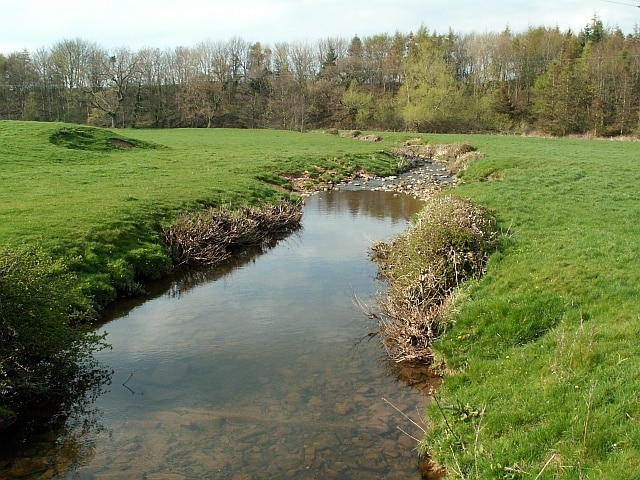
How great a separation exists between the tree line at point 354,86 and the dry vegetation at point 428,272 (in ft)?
197

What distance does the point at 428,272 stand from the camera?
11.6m

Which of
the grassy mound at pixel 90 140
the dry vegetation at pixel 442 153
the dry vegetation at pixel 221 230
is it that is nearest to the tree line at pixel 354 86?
the dry vegetation at pixel 442 153

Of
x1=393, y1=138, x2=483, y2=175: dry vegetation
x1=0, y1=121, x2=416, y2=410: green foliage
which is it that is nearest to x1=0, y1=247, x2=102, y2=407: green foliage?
x1=0, y1=121, x2=416, y2=410: green foliage

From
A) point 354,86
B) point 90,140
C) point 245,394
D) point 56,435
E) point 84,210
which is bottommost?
point 56,435

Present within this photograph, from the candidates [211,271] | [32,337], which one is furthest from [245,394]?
[211,271]

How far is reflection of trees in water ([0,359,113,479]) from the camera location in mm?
7031

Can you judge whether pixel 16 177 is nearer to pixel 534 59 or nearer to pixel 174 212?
pixel 174 212

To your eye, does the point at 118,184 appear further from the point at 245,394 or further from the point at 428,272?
the point at 245,394

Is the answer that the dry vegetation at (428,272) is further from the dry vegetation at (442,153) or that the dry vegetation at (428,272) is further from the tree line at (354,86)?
the tree line at (354,86)

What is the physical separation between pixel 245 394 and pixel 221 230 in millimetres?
9725

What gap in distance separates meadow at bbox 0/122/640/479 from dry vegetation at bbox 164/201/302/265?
2.05ft

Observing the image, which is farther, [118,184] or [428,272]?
[118,184]

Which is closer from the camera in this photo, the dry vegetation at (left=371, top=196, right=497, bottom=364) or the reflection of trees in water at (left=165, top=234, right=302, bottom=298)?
the dry vegetation at (left=371, top=196, right=497, bottom=364)

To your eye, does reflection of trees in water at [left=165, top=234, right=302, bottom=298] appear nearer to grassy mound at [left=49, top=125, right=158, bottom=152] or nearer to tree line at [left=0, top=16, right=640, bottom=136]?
grassy mound at [left=49, top=125, right=158, bottom=152]
